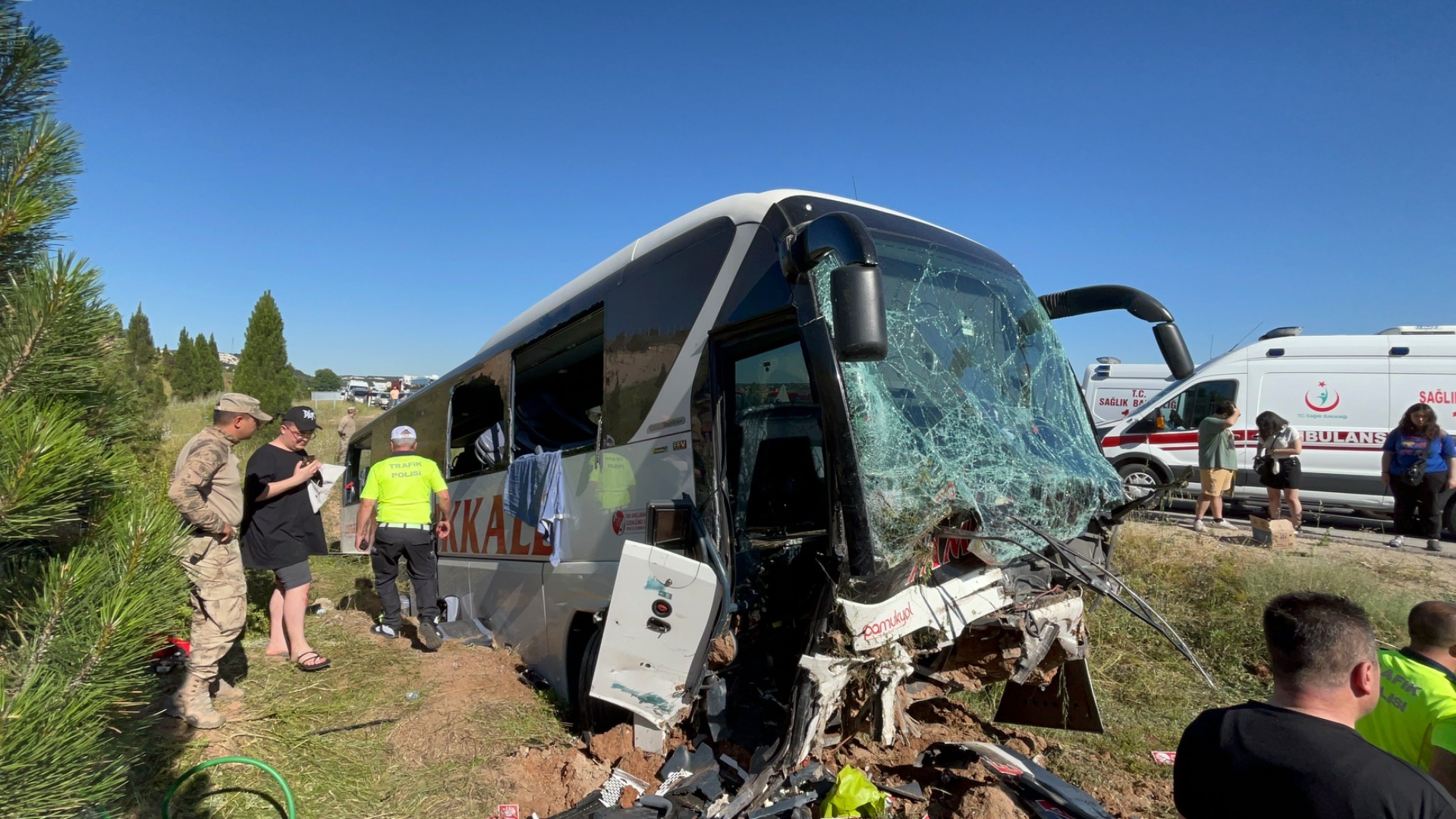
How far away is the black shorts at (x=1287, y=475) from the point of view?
8688 mm

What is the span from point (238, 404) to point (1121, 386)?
611 inches

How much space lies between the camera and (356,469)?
491 inches

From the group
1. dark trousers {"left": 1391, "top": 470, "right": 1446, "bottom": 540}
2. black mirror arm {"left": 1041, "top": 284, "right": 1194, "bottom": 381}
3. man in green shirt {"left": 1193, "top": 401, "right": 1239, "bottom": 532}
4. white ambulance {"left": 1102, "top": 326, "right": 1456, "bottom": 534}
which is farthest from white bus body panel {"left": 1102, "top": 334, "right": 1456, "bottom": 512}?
black mirror arm {"left": 1041, "top": 284, "right": 1194, "bottom": 381}

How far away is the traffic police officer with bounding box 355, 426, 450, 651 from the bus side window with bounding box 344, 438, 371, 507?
17.9 feet

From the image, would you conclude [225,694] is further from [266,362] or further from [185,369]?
[185,369]

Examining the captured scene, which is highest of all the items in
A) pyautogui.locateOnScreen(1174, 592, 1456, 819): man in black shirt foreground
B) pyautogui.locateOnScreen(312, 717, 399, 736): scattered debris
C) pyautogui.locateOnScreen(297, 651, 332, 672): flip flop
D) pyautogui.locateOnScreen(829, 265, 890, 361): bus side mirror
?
pyautogui.locateOnScreen(829, 265, 890, 361): bus side mirror

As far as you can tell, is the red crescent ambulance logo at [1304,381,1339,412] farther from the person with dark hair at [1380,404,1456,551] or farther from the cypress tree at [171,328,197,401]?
the cypress tree at [171,328,197,401]

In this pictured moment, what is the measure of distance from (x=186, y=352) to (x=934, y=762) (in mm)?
39077

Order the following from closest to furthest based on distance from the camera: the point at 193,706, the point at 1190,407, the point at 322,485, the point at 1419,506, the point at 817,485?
the point at 193,706 → the point at 817,485 → the point at 322,485 → the point at 1419,506 → the point at 1190,407

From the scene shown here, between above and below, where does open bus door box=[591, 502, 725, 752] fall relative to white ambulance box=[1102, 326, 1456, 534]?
below

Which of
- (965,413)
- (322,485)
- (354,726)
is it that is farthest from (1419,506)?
(322,485)

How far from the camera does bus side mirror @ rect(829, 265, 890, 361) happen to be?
8.87 feet

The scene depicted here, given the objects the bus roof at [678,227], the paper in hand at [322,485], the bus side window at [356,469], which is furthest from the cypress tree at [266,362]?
→ the bus roof at [678,227]

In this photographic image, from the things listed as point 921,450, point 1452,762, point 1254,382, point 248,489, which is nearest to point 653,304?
point 921,450
